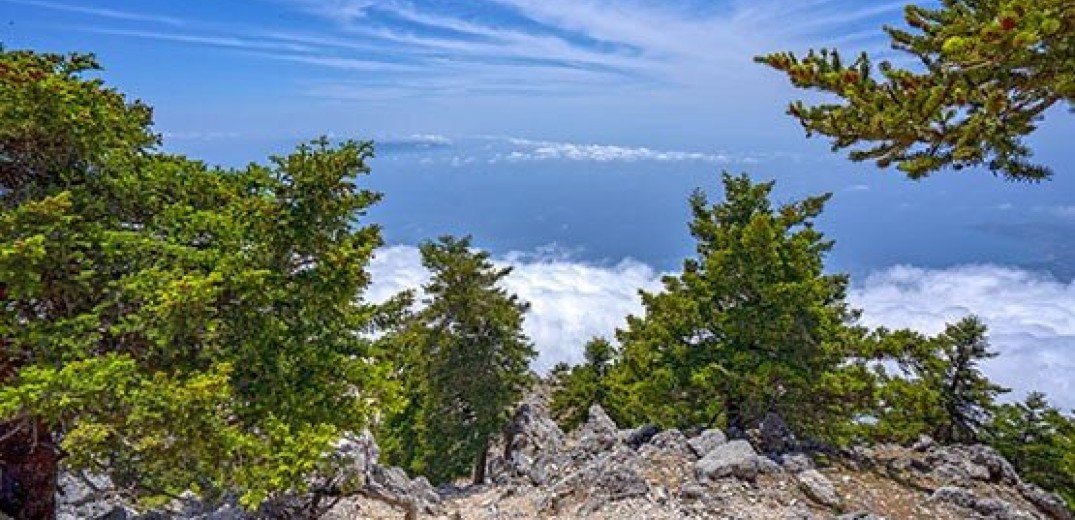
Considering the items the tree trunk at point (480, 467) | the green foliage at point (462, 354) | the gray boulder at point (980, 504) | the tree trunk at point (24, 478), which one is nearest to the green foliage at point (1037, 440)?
Answer: the gray boulder at point (980, 504)

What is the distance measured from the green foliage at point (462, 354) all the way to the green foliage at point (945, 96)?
22.3 m

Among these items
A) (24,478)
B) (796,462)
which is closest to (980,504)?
(796,462)

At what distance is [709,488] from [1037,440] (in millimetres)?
18309

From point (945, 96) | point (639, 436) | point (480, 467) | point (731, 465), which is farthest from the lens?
point (480, 467)

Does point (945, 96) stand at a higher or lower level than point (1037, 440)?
higher

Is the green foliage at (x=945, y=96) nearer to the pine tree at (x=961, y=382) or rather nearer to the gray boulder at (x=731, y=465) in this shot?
the gray boulder at (x=731, y=465)

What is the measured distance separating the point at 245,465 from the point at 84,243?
393cm

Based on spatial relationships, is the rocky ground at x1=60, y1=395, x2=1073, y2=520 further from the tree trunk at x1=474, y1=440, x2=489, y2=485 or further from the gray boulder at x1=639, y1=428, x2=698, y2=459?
the tree trunk at x1=474, y1=440, x2=489, y2=485

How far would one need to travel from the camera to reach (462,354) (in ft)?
96.6

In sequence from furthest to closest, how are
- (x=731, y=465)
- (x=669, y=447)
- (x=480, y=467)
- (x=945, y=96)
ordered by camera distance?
(x=480, y=467) → (x=669, y=447) → (x=731, y=465) → (x=945, y=96)

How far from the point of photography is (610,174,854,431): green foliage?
70.0ft

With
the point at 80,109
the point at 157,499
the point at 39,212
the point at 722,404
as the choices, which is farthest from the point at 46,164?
the point at 722,404

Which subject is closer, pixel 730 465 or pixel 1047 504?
pixel 730 465

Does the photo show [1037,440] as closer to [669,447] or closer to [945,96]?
[669,447]
